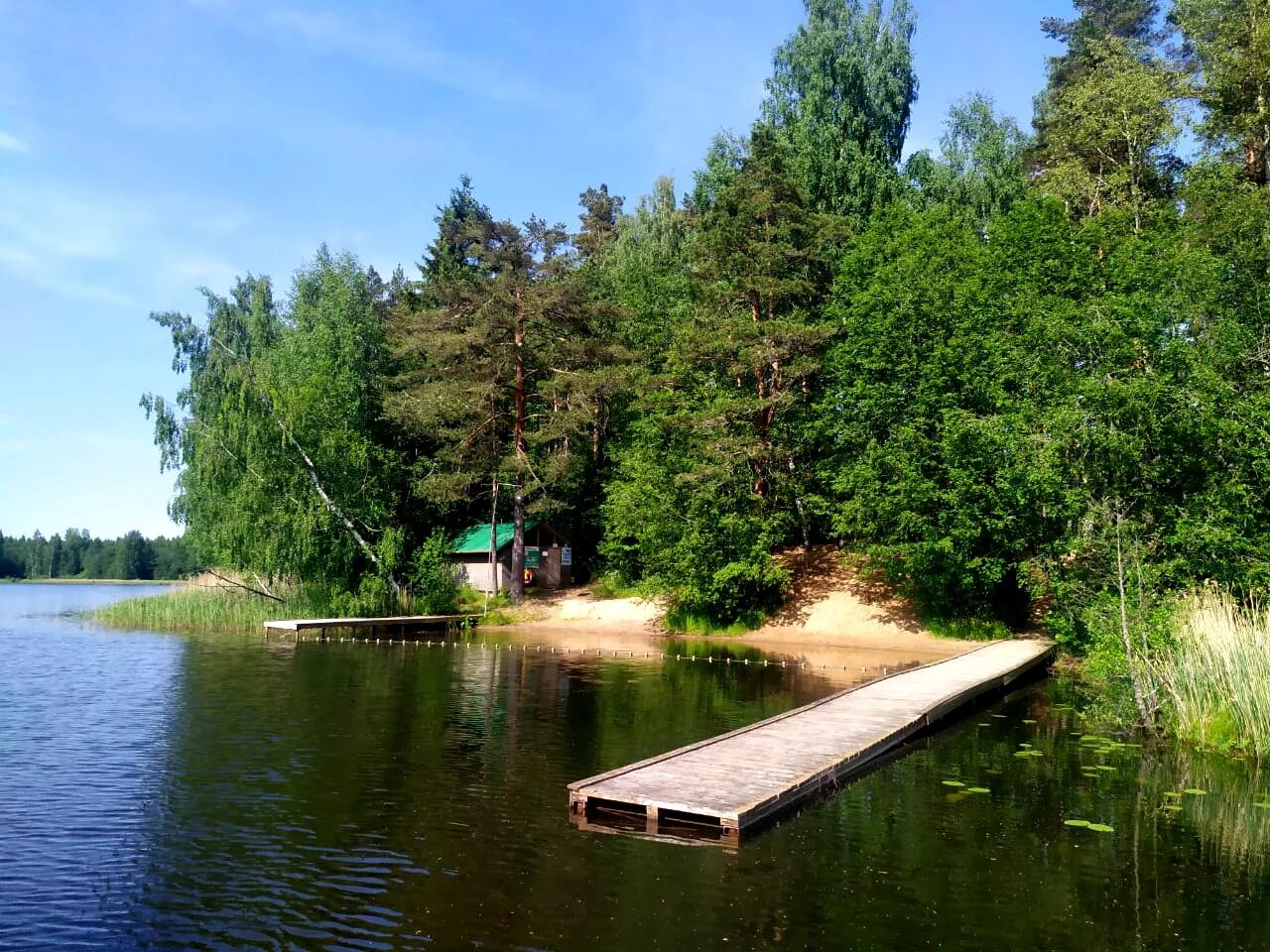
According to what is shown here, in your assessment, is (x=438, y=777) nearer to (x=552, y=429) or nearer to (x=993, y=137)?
(x=552, y=429)

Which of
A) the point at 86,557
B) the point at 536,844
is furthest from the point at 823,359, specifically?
the point at 86,557

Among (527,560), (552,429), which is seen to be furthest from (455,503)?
(552,429)

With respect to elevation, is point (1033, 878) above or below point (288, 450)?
below

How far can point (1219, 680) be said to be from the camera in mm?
14969

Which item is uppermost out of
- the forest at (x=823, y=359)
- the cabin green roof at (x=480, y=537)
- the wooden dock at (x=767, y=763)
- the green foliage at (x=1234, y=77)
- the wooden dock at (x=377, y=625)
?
the green foliage at (x=1234, y=77)

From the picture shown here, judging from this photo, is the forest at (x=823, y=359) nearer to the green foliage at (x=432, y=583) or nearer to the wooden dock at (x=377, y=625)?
the green foliage at (x=432, y=583)

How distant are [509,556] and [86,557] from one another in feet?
353

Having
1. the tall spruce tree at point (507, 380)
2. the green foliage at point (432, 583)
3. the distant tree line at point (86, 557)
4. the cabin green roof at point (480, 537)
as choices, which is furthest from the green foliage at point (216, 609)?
the distant tree line at point (86, 557)

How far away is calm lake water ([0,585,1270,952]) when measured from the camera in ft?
25.9

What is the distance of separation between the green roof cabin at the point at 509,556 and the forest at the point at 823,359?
1.72 m

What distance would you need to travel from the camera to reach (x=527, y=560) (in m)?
44.9

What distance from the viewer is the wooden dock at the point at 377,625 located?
32656 mm

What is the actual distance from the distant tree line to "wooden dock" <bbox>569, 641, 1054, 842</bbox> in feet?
386

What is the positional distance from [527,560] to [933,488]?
69.2 feet
